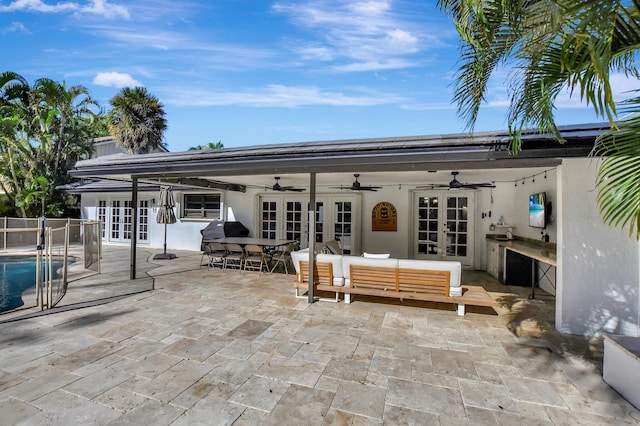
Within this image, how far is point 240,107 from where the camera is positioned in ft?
37.6

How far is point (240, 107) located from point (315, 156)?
776 centimetres

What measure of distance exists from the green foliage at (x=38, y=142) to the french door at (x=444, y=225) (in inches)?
618

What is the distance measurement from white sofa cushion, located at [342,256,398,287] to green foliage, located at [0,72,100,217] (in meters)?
14.9

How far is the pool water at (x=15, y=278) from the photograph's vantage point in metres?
5.79

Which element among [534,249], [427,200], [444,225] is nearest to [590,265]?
[534,249]

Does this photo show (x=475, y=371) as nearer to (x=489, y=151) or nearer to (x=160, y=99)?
(x=489, y=151)

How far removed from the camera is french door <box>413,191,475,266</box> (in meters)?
8.94

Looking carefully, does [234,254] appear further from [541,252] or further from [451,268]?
[541,252]

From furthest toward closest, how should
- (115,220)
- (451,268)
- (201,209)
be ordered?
(115,220)
(201,209)
(451,268)

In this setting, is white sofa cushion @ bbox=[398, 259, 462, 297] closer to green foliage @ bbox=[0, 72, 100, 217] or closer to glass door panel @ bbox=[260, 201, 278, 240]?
glass door panel @ bbox=[260, 201, 278, 240]

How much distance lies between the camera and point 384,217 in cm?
975

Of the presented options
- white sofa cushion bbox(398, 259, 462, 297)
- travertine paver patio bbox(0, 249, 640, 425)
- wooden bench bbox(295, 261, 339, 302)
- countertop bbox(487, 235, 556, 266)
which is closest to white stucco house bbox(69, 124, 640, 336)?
countertop bbox(487, 235, 556, 266)

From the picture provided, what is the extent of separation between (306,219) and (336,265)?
17.8 ft

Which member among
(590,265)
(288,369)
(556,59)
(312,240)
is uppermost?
(556,59)
